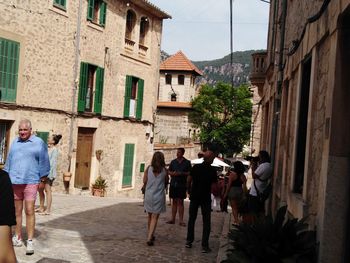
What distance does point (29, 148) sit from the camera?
21.6 feet

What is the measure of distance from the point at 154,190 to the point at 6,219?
5598 mm

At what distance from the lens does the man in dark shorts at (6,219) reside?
2.44m

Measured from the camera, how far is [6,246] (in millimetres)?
2455

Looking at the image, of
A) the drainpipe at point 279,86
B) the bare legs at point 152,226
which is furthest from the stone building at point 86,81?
the bare legs at point 152,226

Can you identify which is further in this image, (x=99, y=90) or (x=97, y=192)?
(x=99, y=90)

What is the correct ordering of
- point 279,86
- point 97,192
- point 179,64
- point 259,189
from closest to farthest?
1. point 259,189
2. point 279,86
3. point 97,192
4. point 179,64

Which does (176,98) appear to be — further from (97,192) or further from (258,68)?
(258,68)

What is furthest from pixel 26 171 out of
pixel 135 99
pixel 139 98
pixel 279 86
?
pixel 139 98

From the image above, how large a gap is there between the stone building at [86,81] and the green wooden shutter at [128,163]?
5 cm

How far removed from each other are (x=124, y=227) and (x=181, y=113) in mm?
40598

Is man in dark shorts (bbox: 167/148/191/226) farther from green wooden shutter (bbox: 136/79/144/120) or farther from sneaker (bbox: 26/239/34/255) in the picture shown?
green wooden shutter (bbox: 136/79/144/120)

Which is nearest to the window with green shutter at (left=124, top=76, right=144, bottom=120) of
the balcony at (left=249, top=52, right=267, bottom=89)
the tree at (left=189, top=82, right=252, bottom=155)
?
→ the balcony at (left=249, top=52, right=267, bottom=89)

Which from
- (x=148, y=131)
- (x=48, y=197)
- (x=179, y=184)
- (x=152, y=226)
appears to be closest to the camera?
(x=152, y=226)

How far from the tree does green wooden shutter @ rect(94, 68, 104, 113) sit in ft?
112
